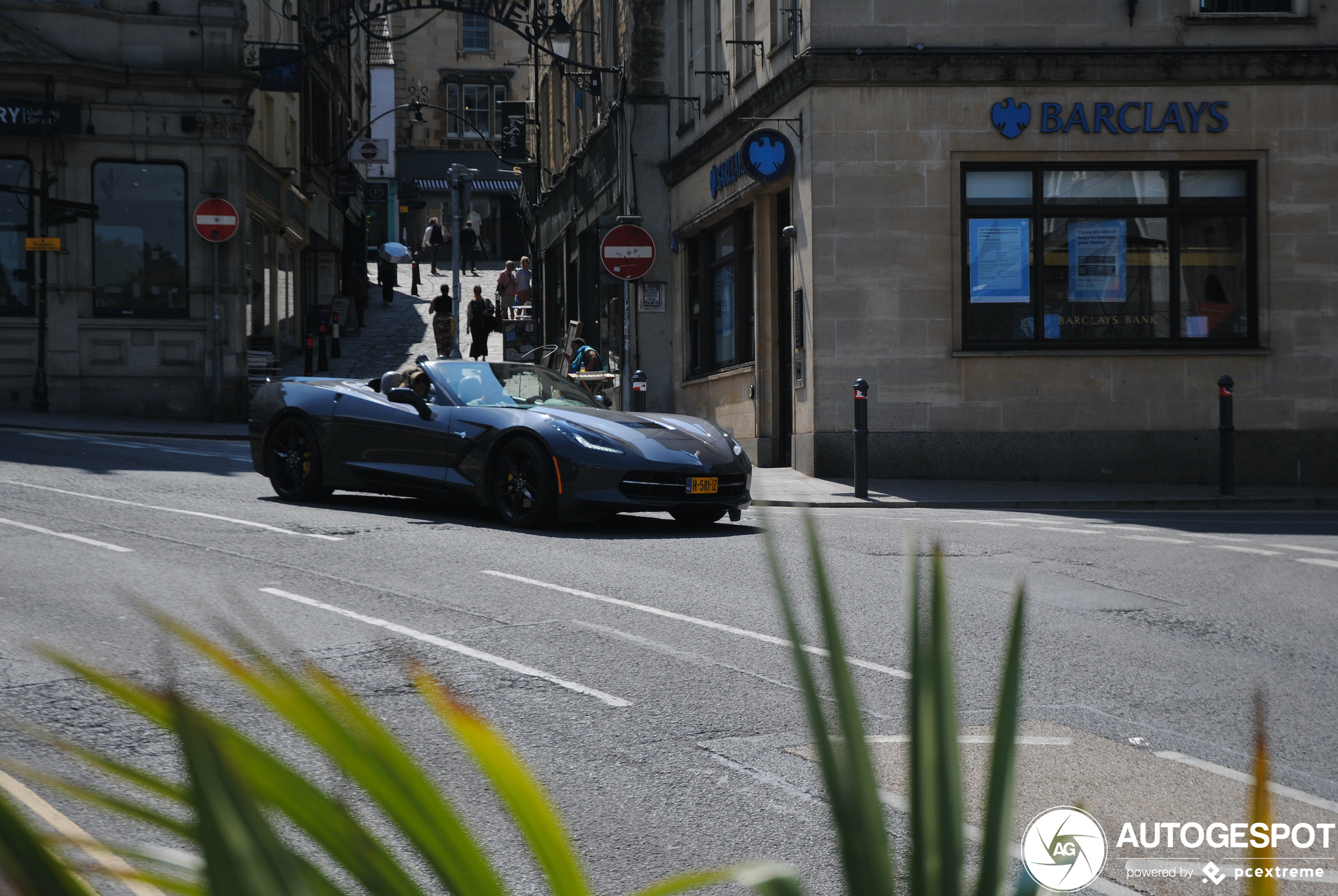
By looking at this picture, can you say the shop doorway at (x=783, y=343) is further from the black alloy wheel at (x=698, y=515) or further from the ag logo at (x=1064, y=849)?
the ag logo at (x=1064, y=849)

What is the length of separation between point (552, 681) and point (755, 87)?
52.7ft

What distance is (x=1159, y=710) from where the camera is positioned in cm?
550

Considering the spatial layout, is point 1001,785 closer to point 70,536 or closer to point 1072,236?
point 70,536

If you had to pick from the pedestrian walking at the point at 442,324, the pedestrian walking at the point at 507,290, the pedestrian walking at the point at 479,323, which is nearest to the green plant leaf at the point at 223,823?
the pedestrian walking at the point at 442,324

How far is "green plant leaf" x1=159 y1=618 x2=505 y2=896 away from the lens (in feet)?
2.49

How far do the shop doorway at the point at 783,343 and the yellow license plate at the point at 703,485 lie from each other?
29.9ft

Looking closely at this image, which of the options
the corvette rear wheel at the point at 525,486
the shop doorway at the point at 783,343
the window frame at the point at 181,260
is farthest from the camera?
the window frame at the point at 181,260

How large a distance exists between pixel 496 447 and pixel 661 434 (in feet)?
4.32

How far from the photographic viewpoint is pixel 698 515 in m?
11.9

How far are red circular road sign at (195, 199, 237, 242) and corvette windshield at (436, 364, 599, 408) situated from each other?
1311 centimetres

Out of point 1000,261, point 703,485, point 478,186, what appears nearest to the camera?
point 703,485

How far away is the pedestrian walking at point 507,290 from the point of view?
3634 centimetres

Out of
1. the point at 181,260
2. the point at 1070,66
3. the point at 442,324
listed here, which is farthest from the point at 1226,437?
the point at 442,324

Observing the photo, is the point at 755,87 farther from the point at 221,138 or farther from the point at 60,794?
the point at 60,794
